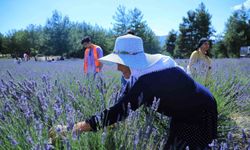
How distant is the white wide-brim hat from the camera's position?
184 cm

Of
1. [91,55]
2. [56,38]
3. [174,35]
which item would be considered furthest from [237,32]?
[91,55]

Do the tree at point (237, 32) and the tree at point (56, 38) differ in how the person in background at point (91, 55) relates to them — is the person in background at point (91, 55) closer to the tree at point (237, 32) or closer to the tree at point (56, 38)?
the tree at point (237, 32)

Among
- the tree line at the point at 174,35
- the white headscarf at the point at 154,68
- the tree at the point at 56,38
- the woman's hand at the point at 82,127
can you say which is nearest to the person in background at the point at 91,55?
the white headscarf at the point at 154,68

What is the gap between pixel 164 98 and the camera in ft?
5.93

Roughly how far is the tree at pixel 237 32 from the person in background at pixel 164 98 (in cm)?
3020

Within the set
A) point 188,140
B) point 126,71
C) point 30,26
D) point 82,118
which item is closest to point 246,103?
point 188,140

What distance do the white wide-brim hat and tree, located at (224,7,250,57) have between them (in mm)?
30321

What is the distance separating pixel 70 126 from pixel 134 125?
396 mm

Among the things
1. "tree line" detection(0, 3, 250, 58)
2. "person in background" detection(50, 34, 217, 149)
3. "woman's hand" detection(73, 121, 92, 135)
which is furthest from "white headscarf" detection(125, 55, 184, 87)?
"tree line" detection(0, 3, 250, 58)

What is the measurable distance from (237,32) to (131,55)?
32355 mm

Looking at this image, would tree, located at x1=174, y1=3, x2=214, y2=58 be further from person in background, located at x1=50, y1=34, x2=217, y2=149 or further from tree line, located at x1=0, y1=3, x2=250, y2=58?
person in background, located at x1=50, y1=34, x2=217, y2=149

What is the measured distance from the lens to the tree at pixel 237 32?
3072cm

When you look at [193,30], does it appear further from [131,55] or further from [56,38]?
[131,55]

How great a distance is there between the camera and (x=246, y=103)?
3.44 metres
